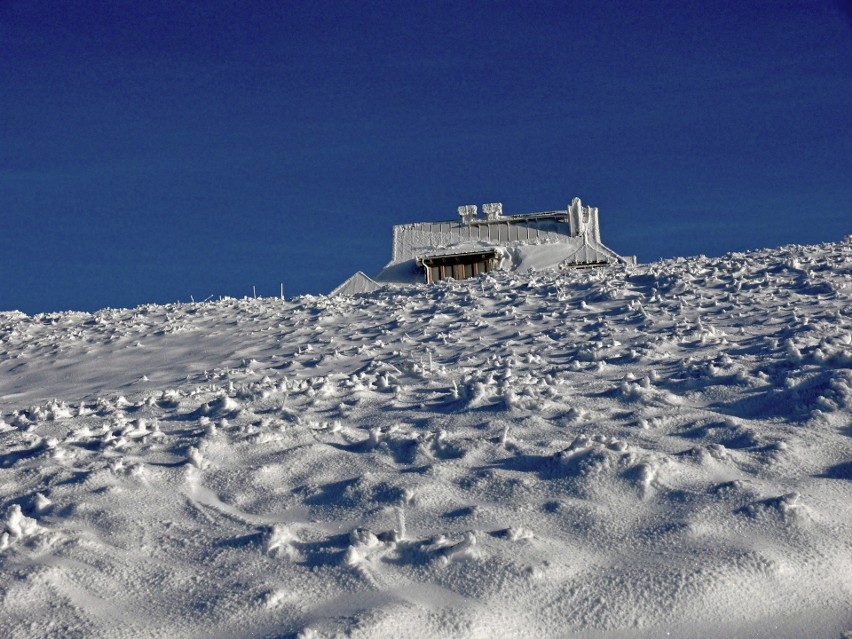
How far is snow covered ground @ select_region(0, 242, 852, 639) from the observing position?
3.73 metres

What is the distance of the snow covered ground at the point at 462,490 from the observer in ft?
12.3

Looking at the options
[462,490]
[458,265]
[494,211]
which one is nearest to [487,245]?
[458,265]

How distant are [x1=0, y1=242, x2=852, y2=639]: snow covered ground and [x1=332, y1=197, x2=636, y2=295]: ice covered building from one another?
12201mm

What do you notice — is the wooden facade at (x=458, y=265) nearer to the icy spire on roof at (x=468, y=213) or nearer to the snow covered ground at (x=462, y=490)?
the icy spire on roof at (x=468, y=213)

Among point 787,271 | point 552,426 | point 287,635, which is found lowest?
point 287,635

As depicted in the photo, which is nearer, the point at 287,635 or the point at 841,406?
the point at 287,635

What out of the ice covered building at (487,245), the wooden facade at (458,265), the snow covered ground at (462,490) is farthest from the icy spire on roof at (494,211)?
the snow covered ground at (462,490)

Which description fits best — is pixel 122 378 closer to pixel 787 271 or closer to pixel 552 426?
pixel 552 426

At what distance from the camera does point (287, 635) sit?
11.7ft

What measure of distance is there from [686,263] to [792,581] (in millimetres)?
9086

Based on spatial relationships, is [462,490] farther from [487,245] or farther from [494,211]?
[494,211]

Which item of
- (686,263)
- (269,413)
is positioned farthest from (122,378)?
(686,263)

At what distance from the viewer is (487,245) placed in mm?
23344

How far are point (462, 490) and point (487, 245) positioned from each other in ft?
61.8
